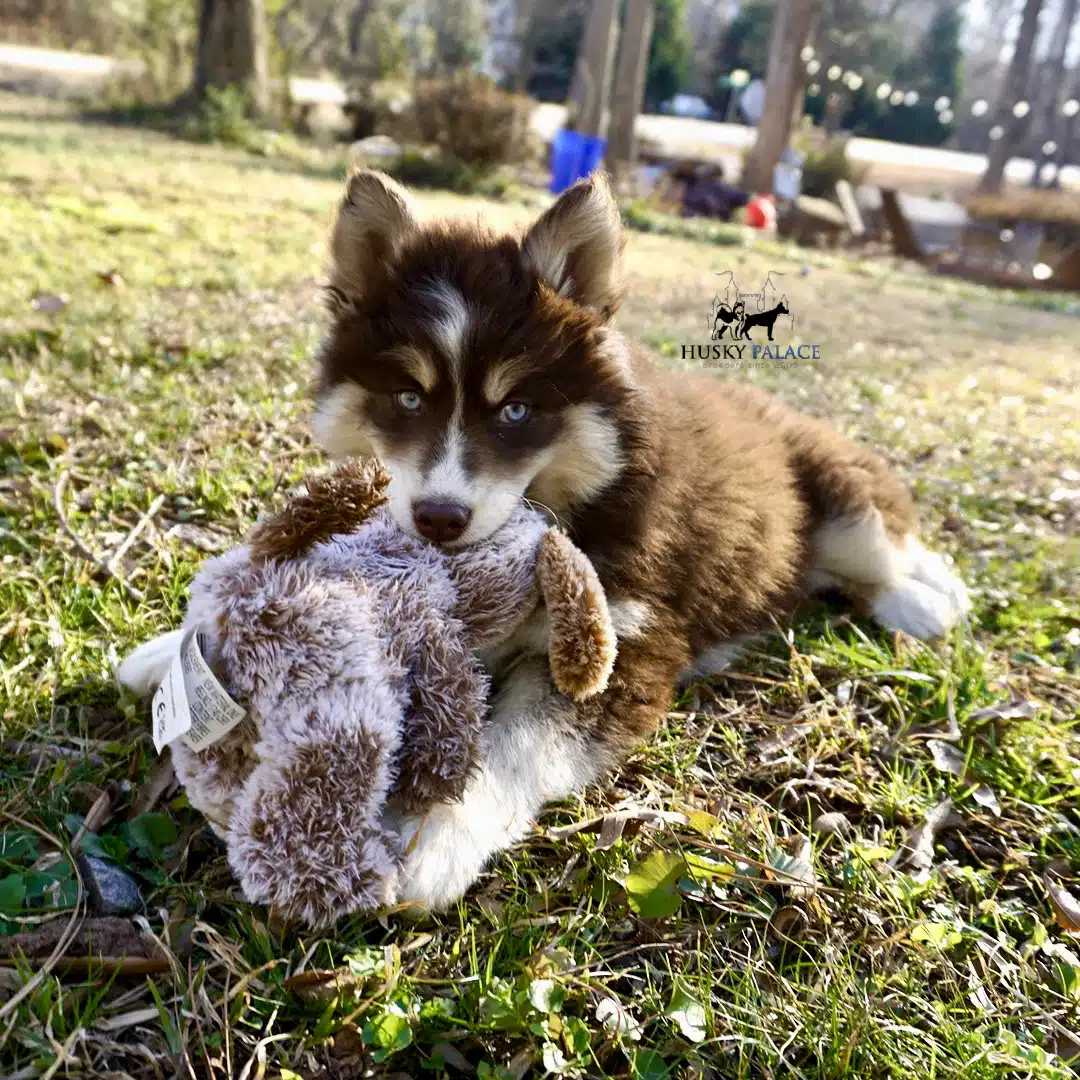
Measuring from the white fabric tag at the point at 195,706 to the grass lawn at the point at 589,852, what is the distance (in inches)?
16.8

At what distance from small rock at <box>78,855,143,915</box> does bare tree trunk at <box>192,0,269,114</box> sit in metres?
17.8

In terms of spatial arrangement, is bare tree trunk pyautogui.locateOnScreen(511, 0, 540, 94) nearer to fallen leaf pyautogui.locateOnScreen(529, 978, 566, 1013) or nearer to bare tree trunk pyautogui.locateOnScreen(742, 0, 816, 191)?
bare tree trunk pyautogui.locateOnScreen(742, 0, 816, 191)

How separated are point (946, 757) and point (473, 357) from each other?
1832 mm

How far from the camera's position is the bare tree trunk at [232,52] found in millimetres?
16672

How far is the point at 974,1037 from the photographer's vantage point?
6.00 ft

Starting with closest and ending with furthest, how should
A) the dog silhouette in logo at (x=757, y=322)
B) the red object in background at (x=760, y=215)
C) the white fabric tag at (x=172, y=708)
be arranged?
the white fabric tag at (x=172, y=708) → the dog silhouette in logo at (x=757, y=322) → the red object in background at (x=760, y=215)

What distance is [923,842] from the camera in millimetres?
2422

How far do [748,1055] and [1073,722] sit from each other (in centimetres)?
179

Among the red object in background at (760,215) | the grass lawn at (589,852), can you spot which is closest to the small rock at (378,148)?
the red object in background at (760,215)

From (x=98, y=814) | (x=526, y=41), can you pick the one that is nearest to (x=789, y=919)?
(x=98, y=814)

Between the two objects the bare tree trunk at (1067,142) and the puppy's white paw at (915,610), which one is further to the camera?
the bare tree trunk at (1067,142)

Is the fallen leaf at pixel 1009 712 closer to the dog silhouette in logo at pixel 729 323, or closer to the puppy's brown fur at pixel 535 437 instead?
the puppy's brown fur at pixel 535 437

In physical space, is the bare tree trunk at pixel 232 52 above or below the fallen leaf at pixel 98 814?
above

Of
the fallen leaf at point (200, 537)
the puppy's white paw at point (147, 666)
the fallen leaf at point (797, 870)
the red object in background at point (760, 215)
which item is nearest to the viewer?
the fallen leaf at point (797, 870)
